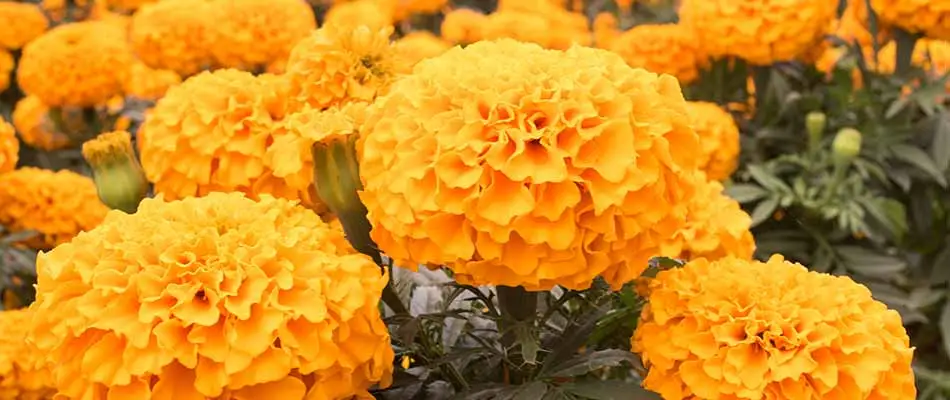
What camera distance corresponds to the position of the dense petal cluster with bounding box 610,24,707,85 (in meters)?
2.18

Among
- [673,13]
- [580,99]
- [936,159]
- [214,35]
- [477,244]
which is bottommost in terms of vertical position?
[673,13]

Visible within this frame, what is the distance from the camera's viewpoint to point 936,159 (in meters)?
1.92

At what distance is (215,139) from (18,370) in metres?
0.42

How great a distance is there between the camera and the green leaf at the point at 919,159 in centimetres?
189

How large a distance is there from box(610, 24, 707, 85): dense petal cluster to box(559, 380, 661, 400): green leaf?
4.18 feet

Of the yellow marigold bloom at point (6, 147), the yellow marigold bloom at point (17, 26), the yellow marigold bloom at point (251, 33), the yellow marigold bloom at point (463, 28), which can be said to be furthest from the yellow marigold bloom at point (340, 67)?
the yellow marigold bloom at point (463, 28)

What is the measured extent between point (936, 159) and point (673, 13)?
4.89ft

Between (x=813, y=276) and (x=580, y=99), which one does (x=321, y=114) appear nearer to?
(x=580, y=99)

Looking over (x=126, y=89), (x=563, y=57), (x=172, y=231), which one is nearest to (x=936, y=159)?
(x=563, y=57)

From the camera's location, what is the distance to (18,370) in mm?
1294

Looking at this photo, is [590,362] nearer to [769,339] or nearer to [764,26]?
[769,339]

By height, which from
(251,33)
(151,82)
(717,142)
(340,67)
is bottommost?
(151,82)

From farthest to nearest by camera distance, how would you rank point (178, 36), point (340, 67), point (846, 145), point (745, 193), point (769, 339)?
point (178, 36), point (745, 193), point (846, 145), point (340, 67), point (769, 339)

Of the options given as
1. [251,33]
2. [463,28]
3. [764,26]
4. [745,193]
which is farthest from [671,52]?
[463,28]
